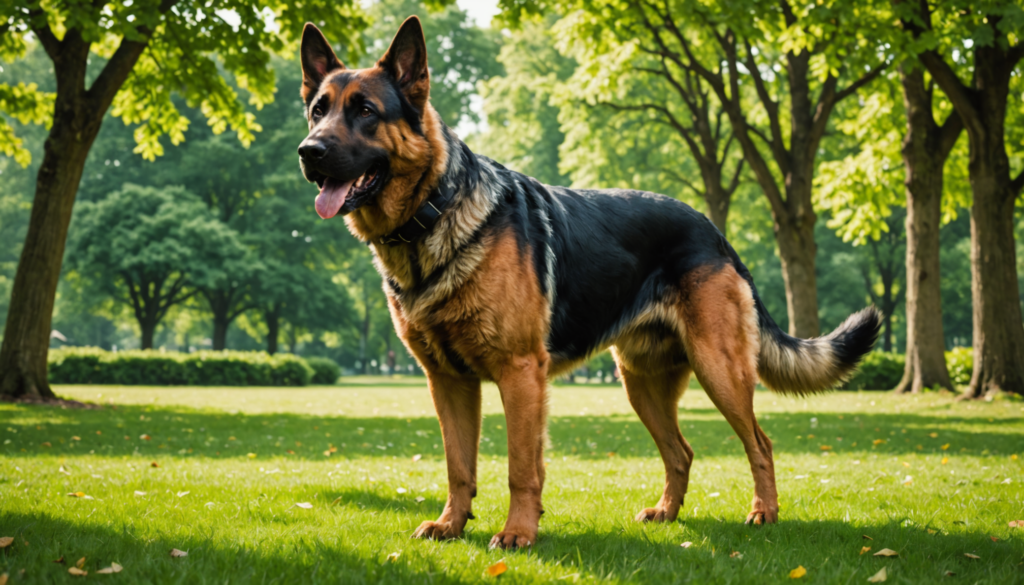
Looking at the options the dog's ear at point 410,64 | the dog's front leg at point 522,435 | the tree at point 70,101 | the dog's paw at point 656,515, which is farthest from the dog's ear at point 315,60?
the tree at point 70,101

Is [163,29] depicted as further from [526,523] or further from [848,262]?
[848,262]

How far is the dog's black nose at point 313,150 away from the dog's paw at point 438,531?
6.45 ft

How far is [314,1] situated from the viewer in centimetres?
1211

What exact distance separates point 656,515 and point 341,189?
106 inches

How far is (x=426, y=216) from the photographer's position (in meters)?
3.68

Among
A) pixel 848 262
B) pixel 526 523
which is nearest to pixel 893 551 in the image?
pixel 526 523

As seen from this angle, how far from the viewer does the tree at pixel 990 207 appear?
12844mm

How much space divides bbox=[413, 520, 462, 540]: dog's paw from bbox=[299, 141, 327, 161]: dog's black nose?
6.45 ft

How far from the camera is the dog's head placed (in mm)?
3436

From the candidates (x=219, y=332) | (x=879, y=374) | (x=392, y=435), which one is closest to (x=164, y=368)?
(x=219, y=332)

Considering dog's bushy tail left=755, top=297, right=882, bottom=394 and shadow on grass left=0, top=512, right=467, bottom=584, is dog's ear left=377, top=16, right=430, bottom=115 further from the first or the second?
dog's bushy tail left=755, top=297, right=882, bottom=394

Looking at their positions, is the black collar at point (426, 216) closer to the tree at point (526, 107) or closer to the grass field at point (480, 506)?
the grass field at point (480, 506)

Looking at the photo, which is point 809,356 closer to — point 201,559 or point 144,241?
point 201,559

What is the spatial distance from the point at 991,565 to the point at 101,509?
15.2ft
